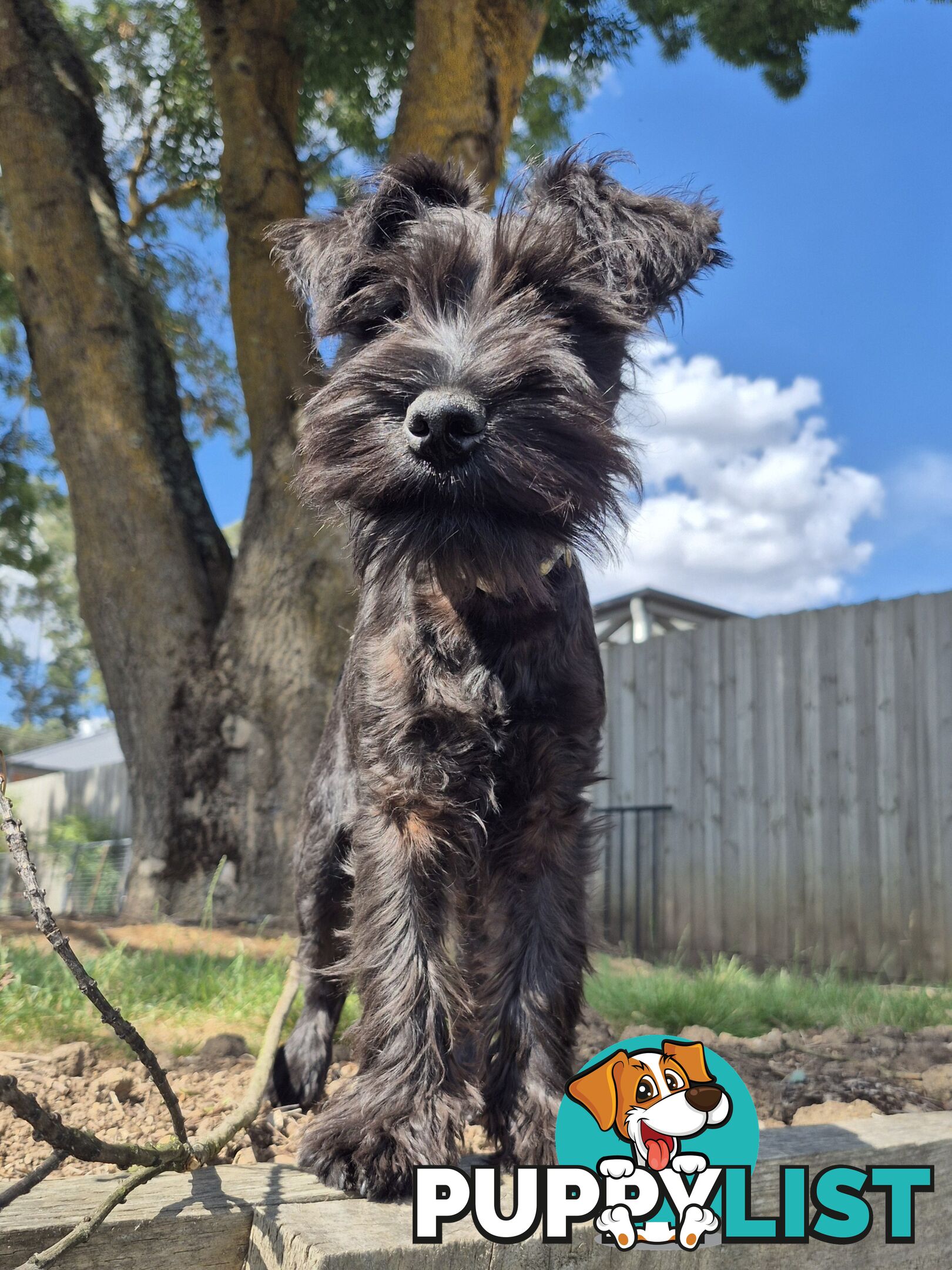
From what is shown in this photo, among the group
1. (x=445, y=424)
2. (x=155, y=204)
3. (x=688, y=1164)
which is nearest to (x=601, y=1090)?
(x=688, y=1164)

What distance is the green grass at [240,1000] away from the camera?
3006mm

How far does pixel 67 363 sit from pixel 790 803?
609 cm

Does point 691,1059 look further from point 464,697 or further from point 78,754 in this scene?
point 78,754

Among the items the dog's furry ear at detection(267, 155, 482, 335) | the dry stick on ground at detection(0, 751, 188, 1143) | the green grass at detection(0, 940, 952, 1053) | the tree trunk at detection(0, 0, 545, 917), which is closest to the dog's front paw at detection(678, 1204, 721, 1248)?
the dry stick on ground at detection(0, 751, 188, 1143)

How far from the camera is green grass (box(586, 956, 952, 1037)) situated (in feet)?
12.1

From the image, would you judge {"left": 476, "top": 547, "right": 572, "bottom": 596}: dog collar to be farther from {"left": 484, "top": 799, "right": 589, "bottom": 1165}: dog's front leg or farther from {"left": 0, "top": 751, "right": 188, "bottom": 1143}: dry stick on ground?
{"left": 0, "top": 751, "right": 188, "bottom": 1143}: dry stick on ground

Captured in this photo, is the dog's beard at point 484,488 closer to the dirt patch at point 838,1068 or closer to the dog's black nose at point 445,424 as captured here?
the dog's black nose at point 445,424

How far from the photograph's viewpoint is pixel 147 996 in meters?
3.44

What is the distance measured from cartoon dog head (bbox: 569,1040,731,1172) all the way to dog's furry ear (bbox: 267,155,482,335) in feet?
5.30

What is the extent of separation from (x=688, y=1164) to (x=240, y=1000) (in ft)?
7.06

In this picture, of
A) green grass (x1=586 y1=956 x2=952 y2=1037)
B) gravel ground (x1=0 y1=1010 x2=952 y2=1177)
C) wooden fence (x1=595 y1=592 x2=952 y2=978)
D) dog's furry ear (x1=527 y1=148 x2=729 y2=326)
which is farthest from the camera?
wooden fence (x1=595 y1=592 x2=952 y2=978)

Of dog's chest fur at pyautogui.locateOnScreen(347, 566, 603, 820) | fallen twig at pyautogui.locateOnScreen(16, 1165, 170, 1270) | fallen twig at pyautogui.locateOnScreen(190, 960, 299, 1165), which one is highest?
dog's chest fur at pyautogui.locateOnScreen(347, 566, 603, 820)

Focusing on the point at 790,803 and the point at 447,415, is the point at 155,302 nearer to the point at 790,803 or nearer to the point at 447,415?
the point at 790,803

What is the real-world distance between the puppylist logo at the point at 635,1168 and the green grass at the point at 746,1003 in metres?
1.94
